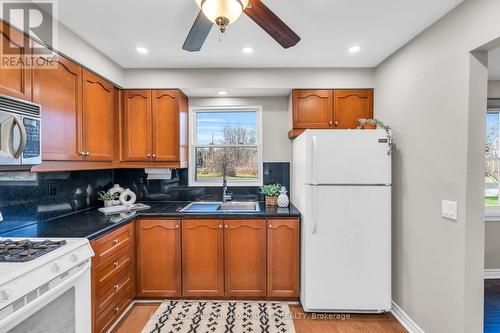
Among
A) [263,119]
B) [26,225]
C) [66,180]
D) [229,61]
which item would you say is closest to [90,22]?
[229,61]

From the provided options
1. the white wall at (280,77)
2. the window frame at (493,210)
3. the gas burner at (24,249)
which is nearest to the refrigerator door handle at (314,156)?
the white wall at (280,77)

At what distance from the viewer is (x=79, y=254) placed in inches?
62.2

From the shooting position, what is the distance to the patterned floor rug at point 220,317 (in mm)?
2186

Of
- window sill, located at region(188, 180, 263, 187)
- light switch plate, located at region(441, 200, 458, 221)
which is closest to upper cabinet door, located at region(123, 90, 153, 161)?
window sill, located at region(188, 180, 263, 187)

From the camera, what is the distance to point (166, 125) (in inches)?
114

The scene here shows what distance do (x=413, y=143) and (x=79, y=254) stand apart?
264 centimetres

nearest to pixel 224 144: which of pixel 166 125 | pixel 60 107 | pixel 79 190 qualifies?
pixel 166 125

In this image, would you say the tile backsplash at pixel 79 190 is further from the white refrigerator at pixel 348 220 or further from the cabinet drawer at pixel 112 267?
the white refrigerator at pixel 348 220

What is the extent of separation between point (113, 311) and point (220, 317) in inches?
36.1

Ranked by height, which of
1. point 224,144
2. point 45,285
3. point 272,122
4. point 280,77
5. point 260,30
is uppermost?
point 260,30

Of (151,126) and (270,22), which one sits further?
(151,126)

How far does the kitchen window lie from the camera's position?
3344 millimetres

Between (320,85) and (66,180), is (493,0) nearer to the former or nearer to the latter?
(320,85)

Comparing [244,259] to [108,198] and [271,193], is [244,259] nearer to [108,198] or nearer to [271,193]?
[271,193]
